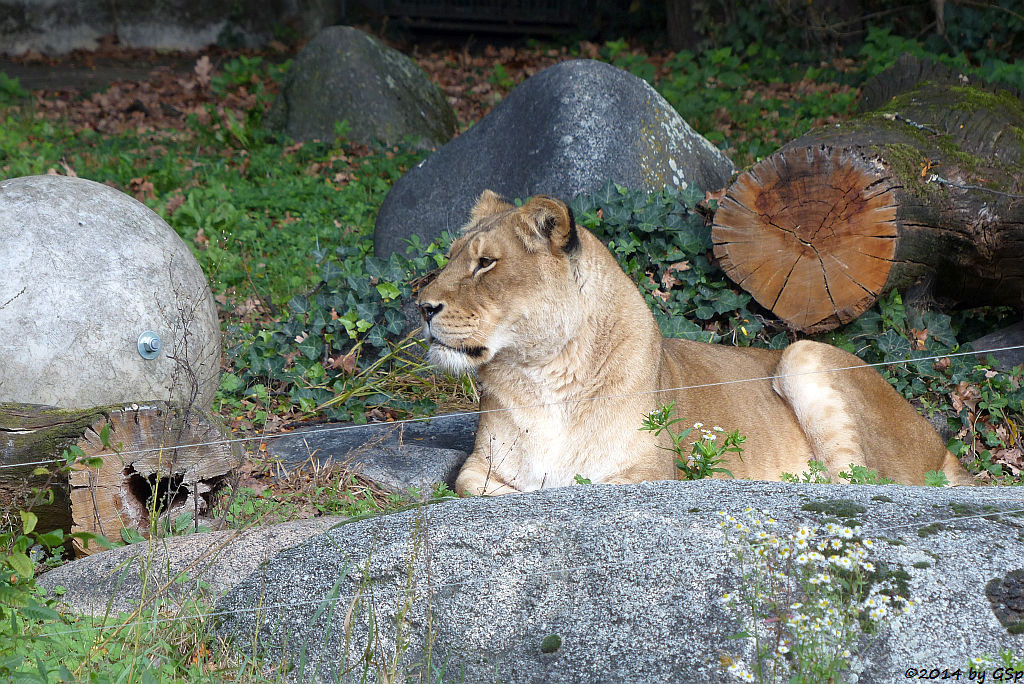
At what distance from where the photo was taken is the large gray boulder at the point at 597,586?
3010 millimetres

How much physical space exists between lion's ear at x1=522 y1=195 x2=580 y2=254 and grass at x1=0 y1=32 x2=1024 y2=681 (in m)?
1.47

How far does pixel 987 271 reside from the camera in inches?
261

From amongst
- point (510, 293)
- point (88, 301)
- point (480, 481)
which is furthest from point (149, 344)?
point (510, 293)

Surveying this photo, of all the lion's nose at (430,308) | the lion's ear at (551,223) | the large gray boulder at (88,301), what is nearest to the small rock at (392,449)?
the large gray boulder at (88,301)

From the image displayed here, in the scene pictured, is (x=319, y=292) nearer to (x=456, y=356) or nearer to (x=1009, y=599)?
(x=456, y=356)

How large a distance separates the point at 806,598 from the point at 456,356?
6.98 feet

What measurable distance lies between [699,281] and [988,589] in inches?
169

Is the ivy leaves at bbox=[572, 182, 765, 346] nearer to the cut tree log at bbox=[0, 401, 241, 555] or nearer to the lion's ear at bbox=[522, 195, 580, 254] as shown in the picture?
the lion's ear at bbox=[522, 195, 580, 254]

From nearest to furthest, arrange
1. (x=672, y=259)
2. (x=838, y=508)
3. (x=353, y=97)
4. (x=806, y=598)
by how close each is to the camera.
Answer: (x=806, y=598) → (x=838, y=508) → (x=672, y=259) → (x=353, y=97)

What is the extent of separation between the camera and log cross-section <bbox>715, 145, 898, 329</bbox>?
633cm

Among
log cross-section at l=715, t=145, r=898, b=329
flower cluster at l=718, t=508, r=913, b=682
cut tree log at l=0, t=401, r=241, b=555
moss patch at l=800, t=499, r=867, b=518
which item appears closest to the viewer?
flower cluster at l=718, t=508, r=913, b=682

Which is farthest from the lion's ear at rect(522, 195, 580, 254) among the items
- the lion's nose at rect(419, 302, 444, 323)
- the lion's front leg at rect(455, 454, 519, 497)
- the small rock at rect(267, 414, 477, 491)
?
the small rock at rect(267, 414, 477, 491)

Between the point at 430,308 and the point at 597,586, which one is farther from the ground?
the point at 430,308

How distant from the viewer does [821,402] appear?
555 centimetres
